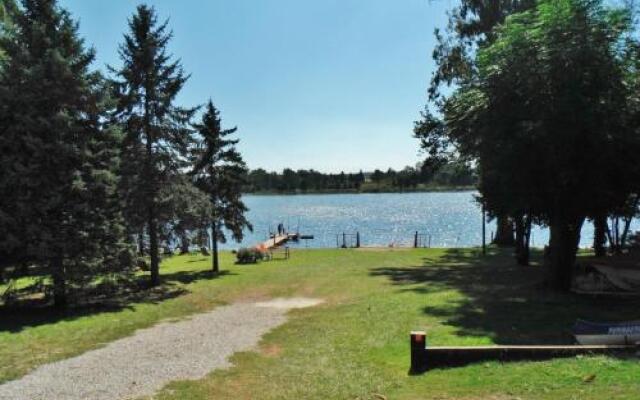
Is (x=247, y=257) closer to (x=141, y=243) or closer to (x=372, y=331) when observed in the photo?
(x=141, y=243)

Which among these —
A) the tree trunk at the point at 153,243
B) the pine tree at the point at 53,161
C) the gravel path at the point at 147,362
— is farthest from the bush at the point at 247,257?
the gravel path at the point at 147,362

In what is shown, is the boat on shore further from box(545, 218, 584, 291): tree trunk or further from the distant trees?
box(545, 218, 584, 291): tree trunk

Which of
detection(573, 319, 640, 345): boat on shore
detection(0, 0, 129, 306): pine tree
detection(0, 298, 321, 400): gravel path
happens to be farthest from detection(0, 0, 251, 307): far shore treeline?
detection(573, 319, 640, 345): boat on shore

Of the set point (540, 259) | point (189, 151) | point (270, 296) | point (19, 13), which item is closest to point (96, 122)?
point (19, 13)

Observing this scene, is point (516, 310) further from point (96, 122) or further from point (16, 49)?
point (16, 49)

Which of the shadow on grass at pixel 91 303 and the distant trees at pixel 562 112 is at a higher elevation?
the distant trees at pixel 562 112

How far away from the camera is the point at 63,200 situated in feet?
55.4

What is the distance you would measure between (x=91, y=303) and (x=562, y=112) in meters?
16.3

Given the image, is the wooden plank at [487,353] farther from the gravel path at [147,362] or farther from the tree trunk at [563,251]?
the tree trunk at [563,251]

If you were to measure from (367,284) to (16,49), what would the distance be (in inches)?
584

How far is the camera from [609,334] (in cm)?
989

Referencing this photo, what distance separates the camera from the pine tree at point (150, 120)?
22.2 metres

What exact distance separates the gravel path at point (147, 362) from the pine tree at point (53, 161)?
390cm

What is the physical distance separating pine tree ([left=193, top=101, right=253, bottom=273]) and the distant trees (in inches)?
623
